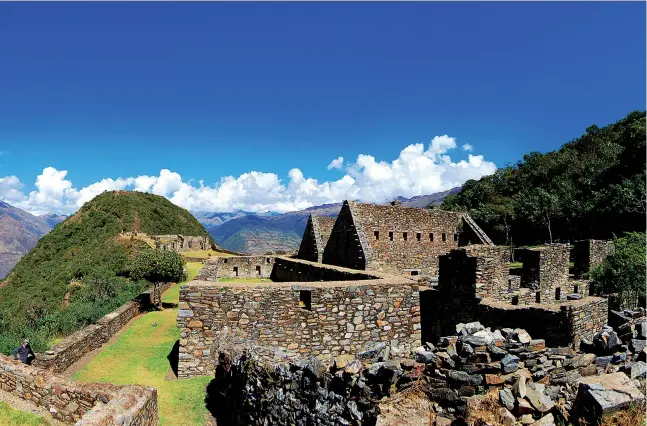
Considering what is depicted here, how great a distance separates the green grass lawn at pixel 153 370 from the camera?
8547mm

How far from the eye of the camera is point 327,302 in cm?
963

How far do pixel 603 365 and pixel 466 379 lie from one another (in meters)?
1.92

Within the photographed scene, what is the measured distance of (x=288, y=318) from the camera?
31.6ft

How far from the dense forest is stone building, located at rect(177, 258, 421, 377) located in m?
23.0

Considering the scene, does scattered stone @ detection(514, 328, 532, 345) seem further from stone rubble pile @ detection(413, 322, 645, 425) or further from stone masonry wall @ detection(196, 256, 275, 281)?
stone masonry wall @ detection(196, 256, 275, 281)

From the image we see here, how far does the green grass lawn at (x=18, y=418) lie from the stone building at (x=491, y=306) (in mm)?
8882

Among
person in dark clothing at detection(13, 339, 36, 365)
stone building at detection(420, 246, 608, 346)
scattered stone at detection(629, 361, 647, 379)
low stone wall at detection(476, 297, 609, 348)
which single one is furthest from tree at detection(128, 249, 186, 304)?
scattered stone at detection(629, 361, 647, 379)

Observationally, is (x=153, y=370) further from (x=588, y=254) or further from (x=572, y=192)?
(x=572, y=192)

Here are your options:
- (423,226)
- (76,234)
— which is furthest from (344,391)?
(76,234)

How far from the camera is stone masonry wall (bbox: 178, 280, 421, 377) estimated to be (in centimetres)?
945

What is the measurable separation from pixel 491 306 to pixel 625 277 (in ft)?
28.3

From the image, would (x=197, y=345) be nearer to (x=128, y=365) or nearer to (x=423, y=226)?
(x=128, y=365)

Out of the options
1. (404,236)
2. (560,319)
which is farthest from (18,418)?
(404,236)

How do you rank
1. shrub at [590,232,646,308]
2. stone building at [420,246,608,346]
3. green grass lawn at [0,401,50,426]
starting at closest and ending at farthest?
green grass lawn at [0,401,50,426], stone building at [420,246,608,346], shrub at [590,232,646,308]
